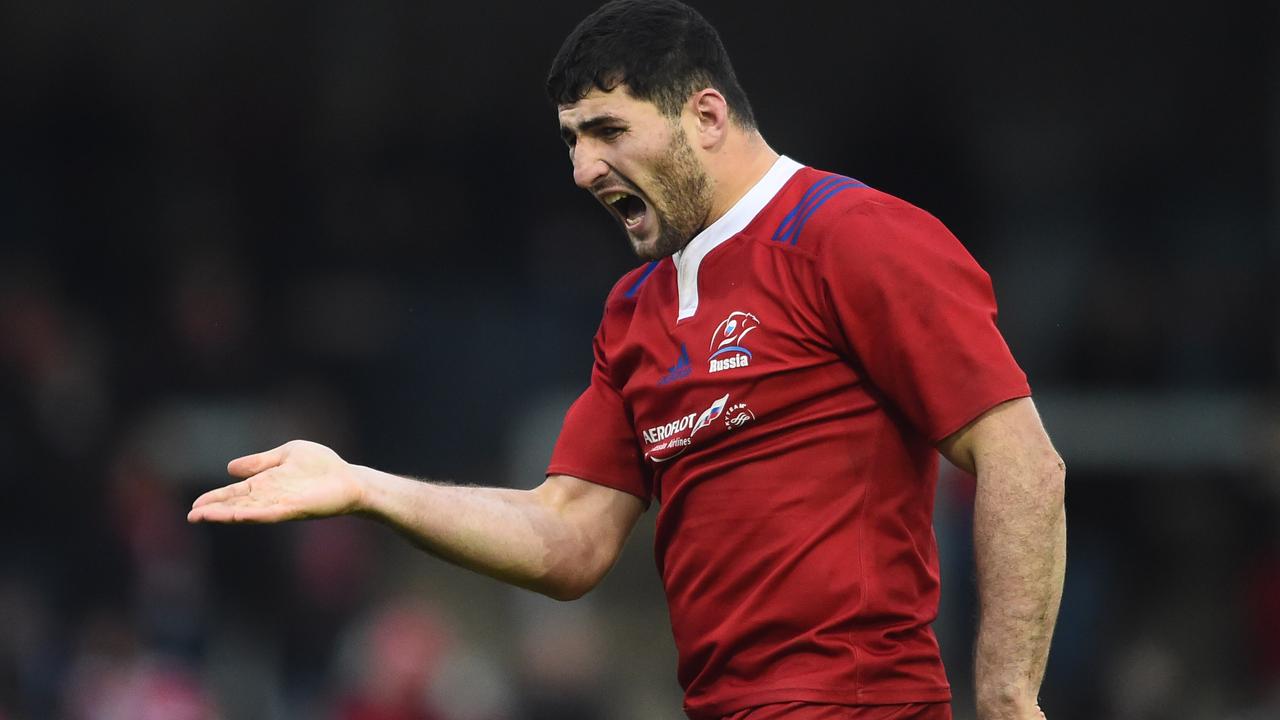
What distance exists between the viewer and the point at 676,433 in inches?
125

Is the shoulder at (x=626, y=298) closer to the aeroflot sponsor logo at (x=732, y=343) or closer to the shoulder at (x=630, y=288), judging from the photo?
the shoulder at (x=630, y=288)

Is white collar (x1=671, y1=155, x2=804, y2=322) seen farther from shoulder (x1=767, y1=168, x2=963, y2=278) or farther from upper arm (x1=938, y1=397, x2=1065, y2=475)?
upper arm (x1=938, y1=397, x2=1065, y2=475)

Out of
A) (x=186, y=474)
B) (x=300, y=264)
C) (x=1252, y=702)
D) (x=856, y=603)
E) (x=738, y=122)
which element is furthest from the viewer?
(x=300, y=264)

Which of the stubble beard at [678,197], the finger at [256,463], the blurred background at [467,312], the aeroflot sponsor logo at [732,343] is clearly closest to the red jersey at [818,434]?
the aeroflot sponsor logo at [732,343]

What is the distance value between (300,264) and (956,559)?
4600 mm

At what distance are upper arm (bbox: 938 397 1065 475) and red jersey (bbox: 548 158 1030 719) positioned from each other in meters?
0.03

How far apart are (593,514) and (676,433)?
1.57 feet

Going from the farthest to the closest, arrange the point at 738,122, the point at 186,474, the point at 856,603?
the point at 186,474 < the point at 738,122 < the point at 856,603

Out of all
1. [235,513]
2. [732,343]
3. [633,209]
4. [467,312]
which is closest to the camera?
[235,513]

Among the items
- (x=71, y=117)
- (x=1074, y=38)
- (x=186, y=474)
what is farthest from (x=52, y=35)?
(x=1074, y=38)

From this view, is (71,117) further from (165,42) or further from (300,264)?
(300,264)

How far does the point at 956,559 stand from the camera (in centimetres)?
868

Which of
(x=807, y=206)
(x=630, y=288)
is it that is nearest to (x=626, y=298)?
(x=630, y=288)

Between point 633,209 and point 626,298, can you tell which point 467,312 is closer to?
point 626,298
